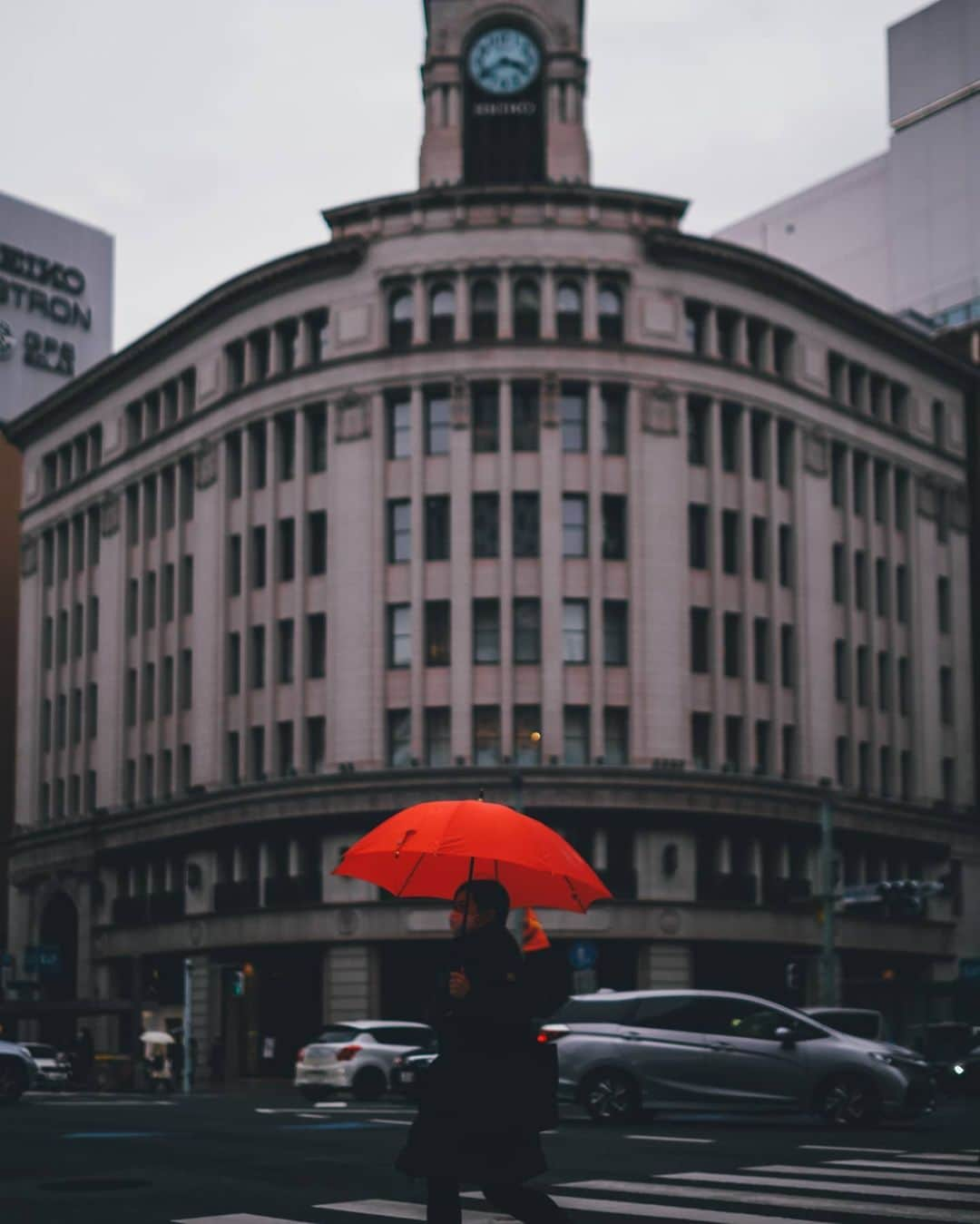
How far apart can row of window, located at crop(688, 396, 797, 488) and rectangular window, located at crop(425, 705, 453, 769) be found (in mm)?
10446

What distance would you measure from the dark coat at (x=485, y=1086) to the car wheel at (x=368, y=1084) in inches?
1085

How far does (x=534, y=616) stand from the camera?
2052 inches

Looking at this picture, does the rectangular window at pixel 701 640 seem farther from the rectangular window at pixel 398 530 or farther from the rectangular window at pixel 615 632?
the rectangular window at pixel 398 530

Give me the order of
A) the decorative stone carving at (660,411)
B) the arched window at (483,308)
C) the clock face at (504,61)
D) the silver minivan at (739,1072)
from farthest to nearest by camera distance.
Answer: the clock face at (504,61) → the arched window at (483,308) → the decorative stone carving at (660,411) → the silver minivan at (739,1072)

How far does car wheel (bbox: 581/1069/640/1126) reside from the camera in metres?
24.5

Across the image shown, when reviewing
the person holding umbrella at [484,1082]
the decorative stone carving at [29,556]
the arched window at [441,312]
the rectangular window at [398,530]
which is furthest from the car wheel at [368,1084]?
the decorative stone carving at [29,556]

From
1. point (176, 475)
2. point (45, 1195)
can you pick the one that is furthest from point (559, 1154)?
point (176, 475)

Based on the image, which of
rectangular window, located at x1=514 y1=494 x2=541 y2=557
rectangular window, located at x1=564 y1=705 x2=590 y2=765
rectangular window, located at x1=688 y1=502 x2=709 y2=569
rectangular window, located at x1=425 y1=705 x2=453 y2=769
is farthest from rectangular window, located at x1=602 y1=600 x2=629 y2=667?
rectangular window, located at x1=425 y1=705 x2=453 y2=769

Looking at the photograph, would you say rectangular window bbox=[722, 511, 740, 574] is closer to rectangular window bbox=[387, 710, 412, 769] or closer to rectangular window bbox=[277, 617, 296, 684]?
rectangular window bbox=[387, 710, 412, 769]

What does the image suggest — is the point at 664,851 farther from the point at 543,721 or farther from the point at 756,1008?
the point at 756,1008

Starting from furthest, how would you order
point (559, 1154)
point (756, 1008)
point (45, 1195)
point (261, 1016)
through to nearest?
point (261, 1016) < point (756, 1008) < point (559, 1154) < point (45, 1195)

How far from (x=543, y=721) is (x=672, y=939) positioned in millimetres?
6881

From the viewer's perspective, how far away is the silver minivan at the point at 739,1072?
2444cm

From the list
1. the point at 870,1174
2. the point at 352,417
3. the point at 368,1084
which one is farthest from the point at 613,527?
the point at 870,1174
